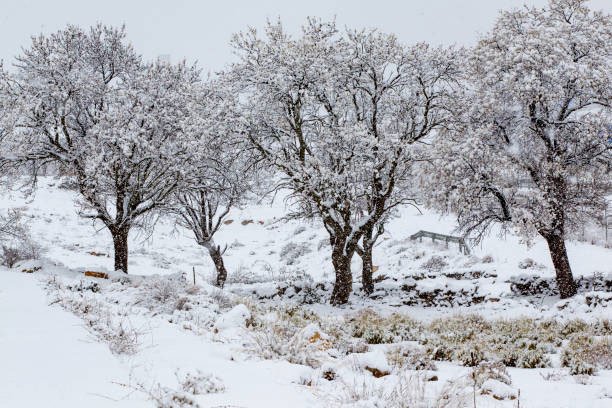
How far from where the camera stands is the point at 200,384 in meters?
4.09

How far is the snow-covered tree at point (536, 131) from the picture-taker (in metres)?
13.5

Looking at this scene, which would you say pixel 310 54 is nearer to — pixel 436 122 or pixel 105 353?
pixel 436 122

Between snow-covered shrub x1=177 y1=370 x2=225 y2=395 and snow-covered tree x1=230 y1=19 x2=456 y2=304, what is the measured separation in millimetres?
10478

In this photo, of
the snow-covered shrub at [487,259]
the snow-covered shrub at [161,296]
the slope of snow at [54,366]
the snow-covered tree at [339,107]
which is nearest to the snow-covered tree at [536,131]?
the snow-covered tree at [339,107]

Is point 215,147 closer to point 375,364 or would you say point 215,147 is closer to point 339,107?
point 339,107

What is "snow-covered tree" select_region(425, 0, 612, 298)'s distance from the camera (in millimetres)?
13547

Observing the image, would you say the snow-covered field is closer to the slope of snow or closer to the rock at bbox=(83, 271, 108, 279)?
the slope of snow

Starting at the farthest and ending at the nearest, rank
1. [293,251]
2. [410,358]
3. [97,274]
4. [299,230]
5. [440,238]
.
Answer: [299,230] → [293,251] → [440,238] → [97,274] → [410,358]

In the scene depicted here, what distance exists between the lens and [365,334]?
27.8ft

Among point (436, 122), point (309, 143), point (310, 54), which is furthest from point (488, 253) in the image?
point (310, 54)

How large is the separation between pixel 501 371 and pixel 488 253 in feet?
69.7

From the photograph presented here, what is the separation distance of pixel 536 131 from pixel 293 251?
21.7 m

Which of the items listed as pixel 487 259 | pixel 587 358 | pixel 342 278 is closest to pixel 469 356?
pixel 587 358

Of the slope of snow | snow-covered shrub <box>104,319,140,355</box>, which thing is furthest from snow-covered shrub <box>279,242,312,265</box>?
snow-covered shrub <box>104,319,140,355</box>
